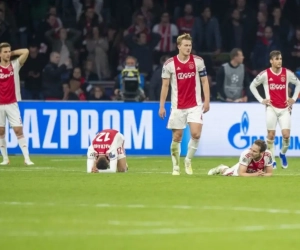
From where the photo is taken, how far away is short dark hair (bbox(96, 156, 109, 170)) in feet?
61.2

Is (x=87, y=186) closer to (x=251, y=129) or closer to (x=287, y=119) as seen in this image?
(x=287, y=119)

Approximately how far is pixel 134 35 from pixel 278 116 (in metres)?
8.02

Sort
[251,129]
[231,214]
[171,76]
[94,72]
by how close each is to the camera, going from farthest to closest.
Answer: [94,72], [251,129], [171,76], [231,214]

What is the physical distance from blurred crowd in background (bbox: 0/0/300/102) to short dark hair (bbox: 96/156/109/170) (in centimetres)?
852

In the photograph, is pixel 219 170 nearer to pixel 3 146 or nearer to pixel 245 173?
pixel 245 173

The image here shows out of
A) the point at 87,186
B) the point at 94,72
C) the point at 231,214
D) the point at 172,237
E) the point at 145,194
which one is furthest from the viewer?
the point at 94,72

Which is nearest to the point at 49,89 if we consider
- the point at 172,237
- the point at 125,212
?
the point at 125,212

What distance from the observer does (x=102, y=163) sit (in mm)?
18734

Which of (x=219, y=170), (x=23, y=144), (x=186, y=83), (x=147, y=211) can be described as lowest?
(x=219, y=170)

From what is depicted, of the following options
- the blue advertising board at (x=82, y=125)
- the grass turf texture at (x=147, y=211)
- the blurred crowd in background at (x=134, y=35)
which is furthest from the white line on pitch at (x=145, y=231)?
the blurred crowd in background at (x=134, y=35)

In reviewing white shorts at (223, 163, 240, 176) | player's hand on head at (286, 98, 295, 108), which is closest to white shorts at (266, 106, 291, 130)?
player's hand on head at (286, 98, 295, 108)

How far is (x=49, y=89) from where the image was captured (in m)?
27.2

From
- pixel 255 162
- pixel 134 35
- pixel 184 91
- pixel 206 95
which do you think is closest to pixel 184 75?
pixel 184 91

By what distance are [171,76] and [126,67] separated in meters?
7.35
